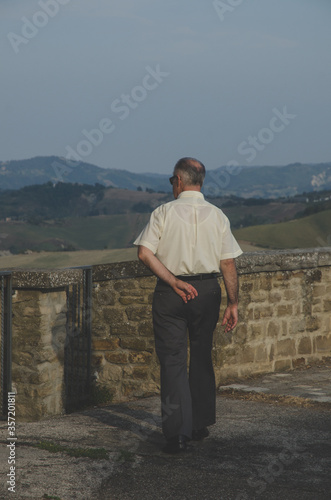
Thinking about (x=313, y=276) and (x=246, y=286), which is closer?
(x=246, y=286)

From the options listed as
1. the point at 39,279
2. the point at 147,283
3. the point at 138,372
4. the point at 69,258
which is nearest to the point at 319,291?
the point at 147,283

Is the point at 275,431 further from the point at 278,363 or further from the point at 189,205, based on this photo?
the point at 278,363

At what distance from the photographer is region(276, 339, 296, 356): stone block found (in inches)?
294

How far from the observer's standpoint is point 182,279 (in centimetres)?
418

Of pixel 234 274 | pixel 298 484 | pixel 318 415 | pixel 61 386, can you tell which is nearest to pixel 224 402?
pixel 318 415

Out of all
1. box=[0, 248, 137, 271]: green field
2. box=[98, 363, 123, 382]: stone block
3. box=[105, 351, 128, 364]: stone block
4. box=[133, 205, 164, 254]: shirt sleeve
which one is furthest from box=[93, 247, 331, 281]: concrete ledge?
box=[0, 248, 137, 271]: green field

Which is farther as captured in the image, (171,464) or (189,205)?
(189,205)

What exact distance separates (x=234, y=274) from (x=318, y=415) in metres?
1.55

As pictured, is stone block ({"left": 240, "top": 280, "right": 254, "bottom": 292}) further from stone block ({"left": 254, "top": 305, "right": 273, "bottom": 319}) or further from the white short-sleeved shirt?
the white short-sleeved shirt

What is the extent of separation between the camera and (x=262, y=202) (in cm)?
13612

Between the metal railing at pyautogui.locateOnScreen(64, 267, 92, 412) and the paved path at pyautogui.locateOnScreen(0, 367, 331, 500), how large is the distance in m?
0.77

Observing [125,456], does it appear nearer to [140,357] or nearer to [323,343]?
[140,357]

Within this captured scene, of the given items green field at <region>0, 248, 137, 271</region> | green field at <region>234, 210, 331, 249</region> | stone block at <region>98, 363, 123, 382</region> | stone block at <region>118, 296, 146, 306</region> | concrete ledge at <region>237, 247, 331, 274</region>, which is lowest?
stone block at <region>98, 363, 123, 382</region>

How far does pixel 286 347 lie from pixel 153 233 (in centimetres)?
387
